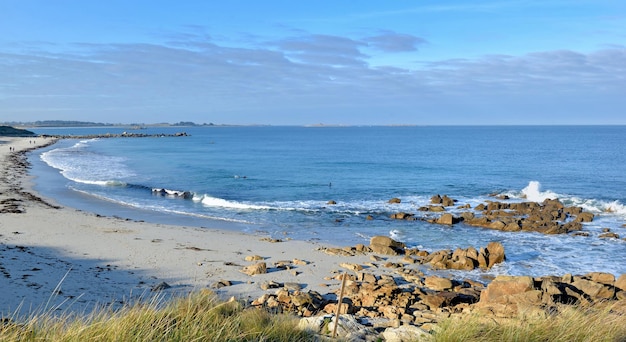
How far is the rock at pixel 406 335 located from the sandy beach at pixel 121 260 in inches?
235

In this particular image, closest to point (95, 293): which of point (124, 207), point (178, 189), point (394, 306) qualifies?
point (394, 306)

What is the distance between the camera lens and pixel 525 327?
20.2ft

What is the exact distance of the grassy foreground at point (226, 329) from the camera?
5199 mm

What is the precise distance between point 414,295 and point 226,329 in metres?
7.97

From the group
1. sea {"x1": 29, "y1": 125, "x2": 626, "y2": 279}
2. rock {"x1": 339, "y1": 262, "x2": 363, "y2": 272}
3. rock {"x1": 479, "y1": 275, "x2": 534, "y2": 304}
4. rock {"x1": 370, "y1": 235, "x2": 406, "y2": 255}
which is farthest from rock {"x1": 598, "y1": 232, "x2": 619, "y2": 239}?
rock {"x1": 339, "y1": 262, "x2": 363, "y2": 272}

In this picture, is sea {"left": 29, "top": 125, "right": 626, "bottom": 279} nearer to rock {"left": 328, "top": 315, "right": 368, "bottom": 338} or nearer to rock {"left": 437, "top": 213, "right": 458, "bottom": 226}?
rock {"left": 437, "top": 213, "right": 458, "bottom": 226}

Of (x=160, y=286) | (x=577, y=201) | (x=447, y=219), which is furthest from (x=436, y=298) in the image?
(x=577, y=201)

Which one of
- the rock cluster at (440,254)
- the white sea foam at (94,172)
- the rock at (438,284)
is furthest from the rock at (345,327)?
the white sea foam at (94,172)

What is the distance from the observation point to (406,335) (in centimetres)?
633

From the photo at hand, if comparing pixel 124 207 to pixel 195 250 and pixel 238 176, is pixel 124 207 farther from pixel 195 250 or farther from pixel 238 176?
pixel 238 176

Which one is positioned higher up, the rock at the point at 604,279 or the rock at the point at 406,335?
the rock at the point at 406,335

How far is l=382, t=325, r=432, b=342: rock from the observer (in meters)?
6.01

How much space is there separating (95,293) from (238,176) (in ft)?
110

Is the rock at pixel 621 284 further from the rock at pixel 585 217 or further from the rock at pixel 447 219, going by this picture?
the rock at pixel 585 217
